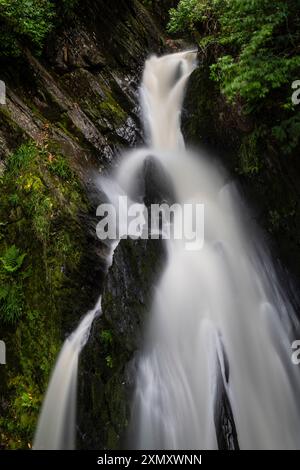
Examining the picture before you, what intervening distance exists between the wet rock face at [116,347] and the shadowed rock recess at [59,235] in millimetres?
13

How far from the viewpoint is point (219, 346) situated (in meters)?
4.98

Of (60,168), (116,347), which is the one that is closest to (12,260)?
(60,168)

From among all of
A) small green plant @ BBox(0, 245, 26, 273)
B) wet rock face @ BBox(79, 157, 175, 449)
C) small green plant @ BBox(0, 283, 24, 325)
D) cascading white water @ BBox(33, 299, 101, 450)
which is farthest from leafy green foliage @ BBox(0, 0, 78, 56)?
cascading white water @ BBox(33, 299, 101, 450)

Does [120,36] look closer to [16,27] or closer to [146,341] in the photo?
[16,27]

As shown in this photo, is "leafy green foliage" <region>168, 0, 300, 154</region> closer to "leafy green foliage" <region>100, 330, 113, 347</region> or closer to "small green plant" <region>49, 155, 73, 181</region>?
"small green plant" <region>49, 155, 73, 181</region>

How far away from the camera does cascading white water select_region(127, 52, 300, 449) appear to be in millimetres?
4375

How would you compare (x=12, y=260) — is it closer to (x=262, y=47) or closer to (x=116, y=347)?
(x=116, y=347)

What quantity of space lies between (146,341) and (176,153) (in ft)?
16.4

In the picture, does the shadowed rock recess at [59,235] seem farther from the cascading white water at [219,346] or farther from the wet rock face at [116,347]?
the cascading white water at [219,346]

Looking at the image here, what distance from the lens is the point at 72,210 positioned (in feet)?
19.7

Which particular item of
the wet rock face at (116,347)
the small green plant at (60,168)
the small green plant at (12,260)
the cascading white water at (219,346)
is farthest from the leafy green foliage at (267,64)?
the small green plant at (12,260)

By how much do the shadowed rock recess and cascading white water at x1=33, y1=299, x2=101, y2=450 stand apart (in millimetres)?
141

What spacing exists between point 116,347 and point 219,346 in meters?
1.40

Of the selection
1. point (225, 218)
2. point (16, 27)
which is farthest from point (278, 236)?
point (16, 27)
